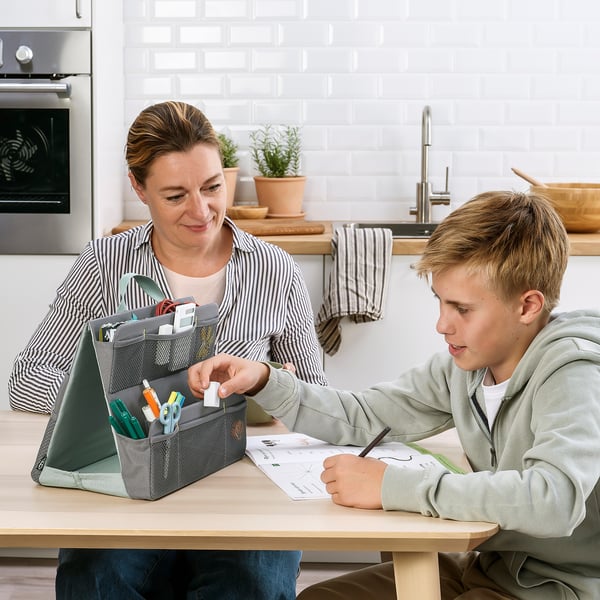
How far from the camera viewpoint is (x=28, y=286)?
3.36m

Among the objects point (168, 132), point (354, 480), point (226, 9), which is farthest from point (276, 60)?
point (354, 480)

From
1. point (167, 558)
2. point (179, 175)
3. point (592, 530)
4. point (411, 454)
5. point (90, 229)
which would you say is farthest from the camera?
point (90, 229)

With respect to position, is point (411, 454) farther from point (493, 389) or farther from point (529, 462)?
point (529, 462)

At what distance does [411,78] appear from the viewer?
390 cm

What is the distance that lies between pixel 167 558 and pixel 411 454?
54 cm

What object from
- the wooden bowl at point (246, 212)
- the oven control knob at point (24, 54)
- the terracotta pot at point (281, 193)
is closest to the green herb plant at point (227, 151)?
the terracotta pot at point (281, 193)

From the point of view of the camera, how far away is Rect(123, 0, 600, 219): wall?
152 inches

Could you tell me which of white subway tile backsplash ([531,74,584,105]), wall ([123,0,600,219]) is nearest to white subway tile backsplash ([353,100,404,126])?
wall ([123,0,600,219])

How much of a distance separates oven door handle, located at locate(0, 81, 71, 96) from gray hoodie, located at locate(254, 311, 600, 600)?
180cm

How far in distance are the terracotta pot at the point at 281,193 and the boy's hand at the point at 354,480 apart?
2344 millimetres

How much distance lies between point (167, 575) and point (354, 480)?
63cm

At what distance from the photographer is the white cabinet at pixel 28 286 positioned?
335 centimetres

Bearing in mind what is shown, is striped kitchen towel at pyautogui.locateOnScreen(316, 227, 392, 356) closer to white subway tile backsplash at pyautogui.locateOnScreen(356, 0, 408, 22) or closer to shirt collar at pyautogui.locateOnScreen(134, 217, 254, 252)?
shirt collar at pyautogui.locateOnScreen(134, 217, 254, 252)

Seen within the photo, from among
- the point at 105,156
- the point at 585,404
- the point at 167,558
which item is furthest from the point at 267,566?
the point at 105,156
